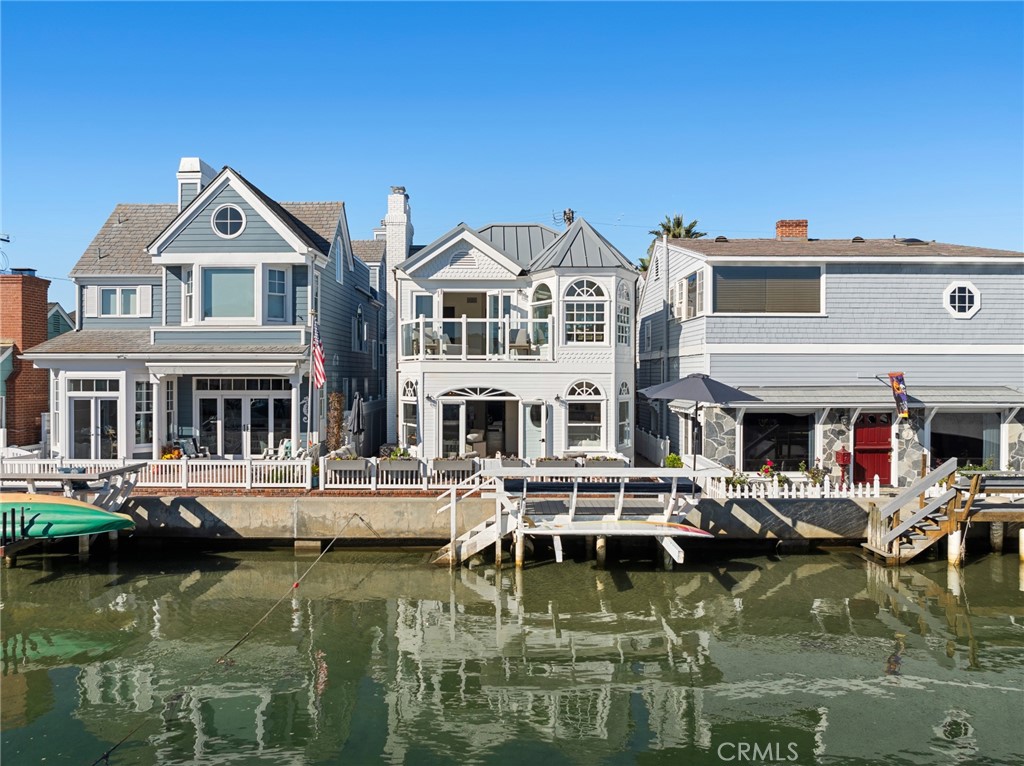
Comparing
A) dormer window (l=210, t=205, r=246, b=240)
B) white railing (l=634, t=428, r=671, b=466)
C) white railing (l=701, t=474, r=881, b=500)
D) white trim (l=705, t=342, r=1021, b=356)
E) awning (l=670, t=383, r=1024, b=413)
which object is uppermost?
dormer window (l=210, t=205, r=246, b=240)

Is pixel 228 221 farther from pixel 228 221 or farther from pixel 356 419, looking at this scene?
pixel 356 419

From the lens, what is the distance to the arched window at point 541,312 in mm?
21219

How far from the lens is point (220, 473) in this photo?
59.8 feet

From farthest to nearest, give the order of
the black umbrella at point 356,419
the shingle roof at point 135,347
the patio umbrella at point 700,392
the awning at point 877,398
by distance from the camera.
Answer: the black umbrella at point 356,419, the shingle roof at point 135,347, the awning at point 877,398, the patio umbrella at point 700,392

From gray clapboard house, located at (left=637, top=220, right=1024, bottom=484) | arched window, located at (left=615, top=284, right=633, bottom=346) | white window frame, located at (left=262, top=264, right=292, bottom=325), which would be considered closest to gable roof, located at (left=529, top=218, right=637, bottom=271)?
arched window, located at (left=615, top=284, right=633, bottom=346)

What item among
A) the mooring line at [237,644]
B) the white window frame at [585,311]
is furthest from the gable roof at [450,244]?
the mooring line at [237,644]

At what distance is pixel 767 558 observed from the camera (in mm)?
17078

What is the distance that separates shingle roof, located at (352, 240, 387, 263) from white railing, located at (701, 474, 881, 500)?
21359 mm

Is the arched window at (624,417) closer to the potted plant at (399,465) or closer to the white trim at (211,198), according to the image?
the potted plant at (399,465)

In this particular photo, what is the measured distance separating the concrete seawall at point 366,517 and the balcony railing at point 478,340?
5.32m

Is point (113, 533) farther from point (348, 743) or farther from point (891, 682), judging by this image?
point (891, 682)

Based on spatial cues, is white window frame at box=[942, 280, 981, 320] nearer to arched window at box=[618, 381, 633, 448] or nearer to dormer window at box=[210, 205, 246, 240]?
arched window at box=[618, 381, 633, 448]

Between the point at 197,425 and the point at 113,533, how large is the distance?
488 cm

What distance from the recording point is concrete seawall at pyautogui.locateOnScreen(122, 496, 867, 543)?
17047 mm
